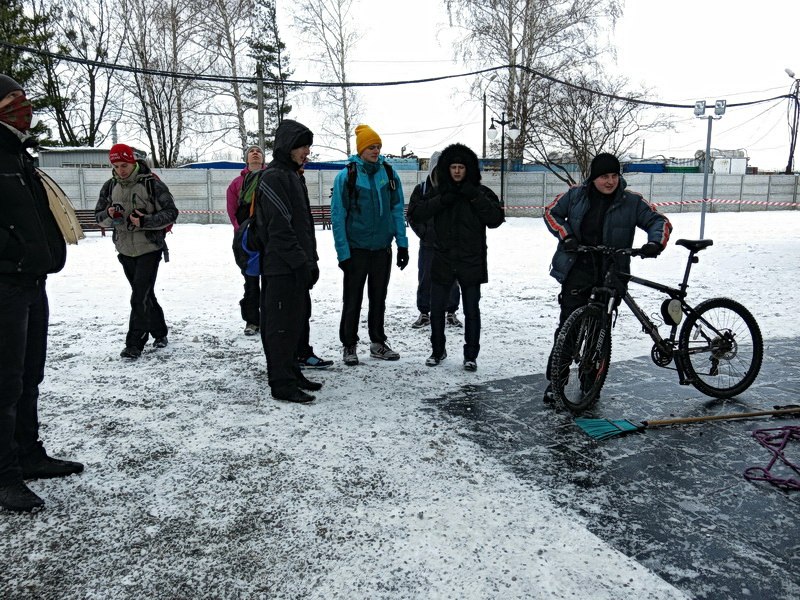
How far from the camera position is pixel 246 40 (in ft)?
91.0

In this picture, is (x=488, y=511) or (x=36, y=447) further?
(x=36, y=447)

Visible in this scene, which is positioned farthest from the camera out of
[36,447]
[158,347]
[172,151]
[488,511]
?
[172,151]

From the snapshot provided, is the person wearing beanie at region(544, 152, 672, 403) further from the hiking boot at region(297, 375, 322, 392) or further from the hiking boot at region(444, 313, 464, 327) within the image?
the hiking boot at region(444, 313, 464, 327)

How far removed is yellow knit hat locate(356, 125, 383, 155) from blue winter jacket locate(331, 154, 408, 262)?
0.10 meters

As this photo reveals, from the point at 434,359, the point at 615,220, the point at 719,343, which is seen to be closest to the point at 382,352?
the point at 434,359

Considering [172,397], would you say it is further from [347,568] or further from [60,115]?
[60,115]

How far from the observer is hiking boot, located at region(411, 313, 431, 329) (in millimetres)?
6284

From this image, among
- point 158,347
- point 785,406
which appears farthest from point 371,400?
point 785,406

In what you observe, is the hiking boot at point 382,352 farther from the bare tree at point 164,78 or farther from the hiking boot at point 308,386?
the bare tree at point 164,78

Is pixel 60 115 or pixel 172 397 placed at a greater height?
pixel 60 115

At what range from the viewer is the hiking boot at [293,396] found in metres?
4.04

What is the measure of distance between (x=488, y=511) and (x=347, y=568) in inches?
28.3

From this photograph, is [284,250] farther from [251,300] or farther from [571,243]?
[251,300]

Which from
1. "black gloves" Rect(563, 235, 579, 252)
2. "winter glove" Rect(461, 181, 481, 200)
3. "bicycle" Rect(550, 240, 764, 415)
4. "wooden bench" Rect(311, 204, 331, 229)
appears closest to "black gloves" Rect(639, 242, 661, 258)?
"bicycle" Rect(550, 240, 764, 415)
